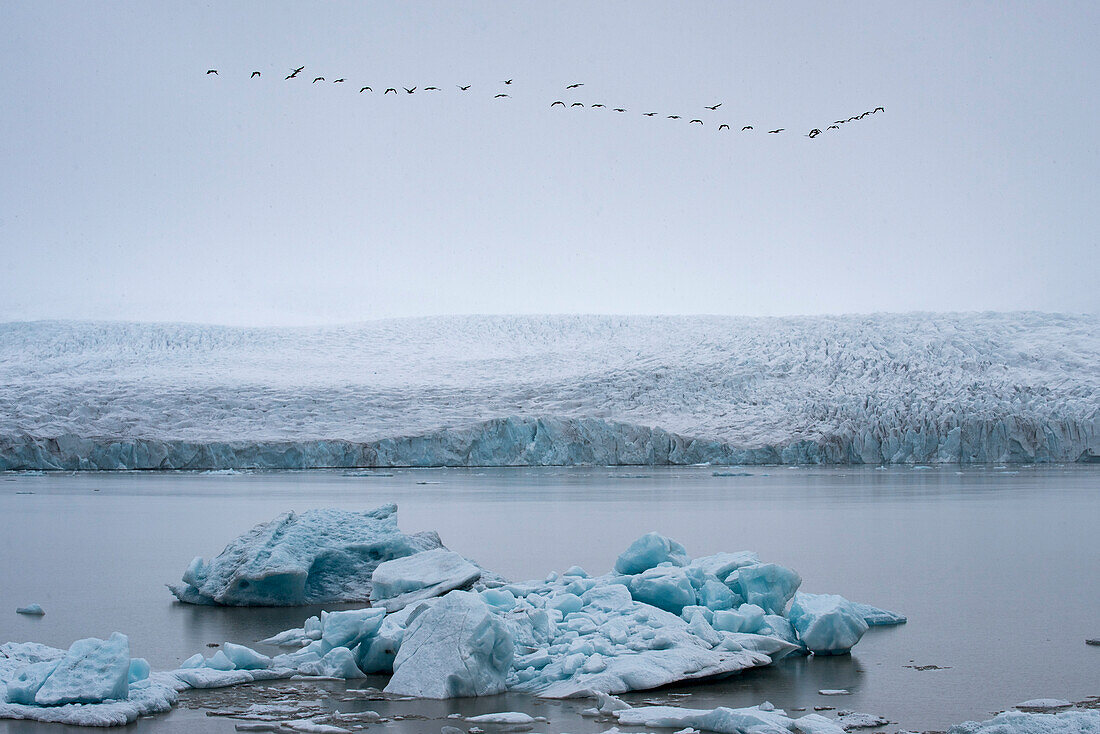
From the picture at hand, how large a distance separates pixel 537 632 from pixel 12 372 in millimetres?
36519

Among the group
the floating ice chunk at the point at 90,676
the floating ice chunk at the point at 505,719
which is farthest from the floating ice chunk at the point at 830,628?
the floating ice chunk at the point at 90,676

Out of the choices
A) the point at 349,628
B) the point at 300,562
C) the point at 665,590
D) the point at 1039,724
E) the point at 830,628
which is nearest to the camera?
the point at 1039,724

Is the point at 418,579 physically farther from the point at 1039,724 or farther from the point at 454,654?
the point at 1039,724

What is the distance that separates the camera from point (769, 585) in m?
5.34

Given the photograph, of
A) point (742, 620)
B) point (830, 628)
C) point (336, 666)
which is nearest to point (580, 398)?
point (742, 620)

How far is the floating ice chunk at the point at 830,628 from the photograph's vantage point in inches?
191

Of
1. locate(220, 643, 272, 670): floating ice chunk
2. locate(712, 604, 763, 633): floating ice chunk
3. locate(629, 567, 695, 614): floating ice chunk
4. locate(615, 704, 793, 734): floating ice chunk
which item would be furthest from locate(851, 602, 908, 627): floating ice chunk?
locate(220, 643, 272, 670): floating ice chunk

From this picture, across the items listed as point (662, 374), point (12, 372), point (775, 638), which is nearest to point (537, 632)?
point (775, 638)

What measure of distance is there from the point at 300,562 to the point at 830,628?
10.8 feet

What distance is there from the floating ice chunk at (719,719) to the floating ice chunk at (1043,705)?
3.05 ft

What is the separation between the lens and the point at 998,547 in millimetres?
9422

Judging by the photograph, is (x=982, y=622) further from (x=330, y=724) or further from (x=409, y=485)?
(x=409, y=485)

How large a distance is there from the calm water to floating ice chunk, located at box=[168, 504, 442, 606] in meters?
0.20

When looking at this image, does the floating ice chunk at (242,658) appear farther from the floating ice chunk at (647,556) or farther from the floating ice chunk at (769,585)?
the floating ice chunk at (769,585)
